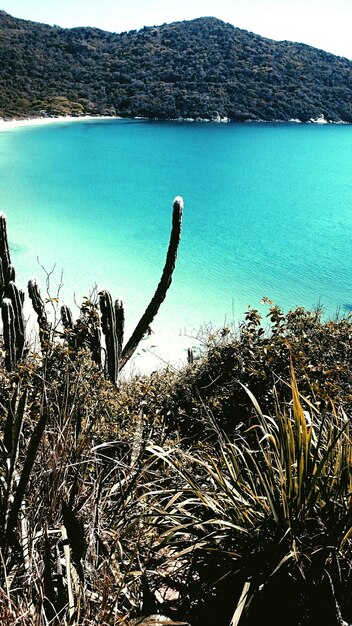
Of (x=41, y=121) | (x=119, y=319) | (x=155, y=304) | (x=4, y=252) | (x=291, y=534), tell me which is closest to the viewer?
(x=291, y=534)

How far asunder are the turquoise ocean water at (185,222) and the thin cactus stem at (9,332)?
1.91 meters

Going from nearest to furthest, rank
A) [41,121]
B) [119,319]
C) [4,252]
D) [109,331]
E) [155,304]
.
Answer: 1. [109,331]
2. [119,319]
3. [4,252]
4. [155,304]
5. [41,121]

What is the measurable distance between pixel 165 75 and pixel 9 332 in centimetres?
6245

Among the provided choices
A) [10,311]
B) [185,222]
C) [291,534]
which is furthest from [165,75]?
[291,534]

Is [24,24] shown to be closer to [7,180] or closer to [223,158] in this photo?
[223,158]

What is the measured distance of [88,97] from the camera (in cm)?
5581

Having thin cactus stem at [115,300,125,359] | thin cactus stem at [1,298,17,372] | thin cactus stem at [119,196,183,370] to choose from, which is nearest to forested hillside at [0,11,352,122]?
thin cactus stem at [119,196,183,370]

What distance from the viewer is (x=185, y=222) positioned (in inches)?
739

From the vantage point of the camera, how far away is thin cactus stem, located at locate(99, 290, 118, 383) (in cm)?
530

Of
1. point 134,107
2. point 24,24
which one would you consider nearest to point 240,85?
point 134,107

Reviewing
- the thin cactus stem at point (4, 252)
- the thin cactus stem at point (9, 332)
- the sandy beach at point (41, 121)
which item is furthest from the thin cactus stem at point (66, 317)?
the sandy beach at point (41, 121)

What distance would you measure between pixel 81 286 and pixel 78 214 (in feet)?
23.7

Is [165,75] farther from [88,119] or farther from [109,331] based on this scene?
[109,331]

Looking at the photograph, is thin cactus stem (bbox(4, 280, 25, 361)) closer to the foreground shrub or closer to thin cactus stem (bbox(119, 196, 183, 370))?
thin cactus stem (bbox(119, 196, 183, 370))
